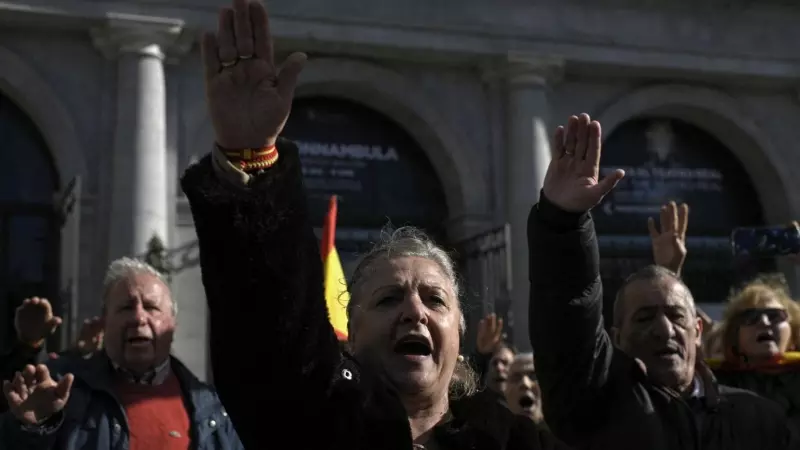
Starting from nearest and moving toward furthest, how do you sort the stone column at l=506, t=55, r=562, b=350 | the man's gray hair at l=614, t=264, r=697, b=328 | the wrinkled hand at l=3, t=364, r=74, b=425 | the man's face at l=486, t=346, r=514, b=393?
the man's gray hair at l=614, t=264, r=697, b=328, the wrinkled hand at l=3, t=364, r=74, b=425, the man's face at l=486, t=346, r=514, b=393, the stone column at l=506, t=55, r=562, b=350

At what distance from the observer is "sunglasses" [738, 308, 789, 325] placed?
4035 mm

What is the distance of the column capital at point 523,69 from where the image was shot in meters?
11.6

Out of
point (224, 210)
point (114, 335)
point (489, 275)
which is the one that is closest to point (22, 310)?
point (114, 335)

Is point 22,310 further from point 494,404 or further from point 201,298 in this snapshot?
point 201,298

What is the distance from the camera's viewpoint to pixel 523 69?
11.7 metres

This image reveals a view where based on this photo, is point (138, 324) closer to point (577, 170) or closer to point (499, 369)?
point (577, 170)

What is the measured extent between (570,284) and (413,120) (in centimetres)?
972

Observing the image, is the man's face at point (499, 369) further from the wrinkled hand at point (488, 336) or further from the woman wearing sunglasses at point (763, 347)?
the woman wearing sunglasses at point (763, 347)

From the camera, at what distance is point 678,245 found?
12.3ft

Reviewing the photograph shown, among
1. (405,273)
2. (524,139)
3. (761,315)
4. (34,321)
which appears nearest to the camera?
(405,273)

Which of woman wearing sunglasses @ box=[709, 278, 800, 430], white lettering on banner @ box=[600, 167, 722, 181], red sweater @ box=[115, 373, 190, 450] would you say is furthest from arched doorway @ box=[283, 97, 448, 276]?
red sweater @ box=[115, 373, 190, 450]

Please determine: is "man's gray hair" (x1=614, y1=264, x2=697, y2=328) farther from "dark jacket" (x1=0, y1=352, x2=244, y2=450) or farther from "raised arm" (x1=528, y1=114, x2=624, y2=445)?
"dark jacket" (x1=0, y1=352, x2=244, y2=450)

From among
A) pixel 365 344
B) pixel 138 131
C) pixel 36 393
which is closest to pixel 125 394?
pixel 36 393

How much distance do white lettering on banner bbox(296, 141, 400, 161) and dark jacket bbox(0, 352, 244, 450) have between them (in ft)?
26.7
